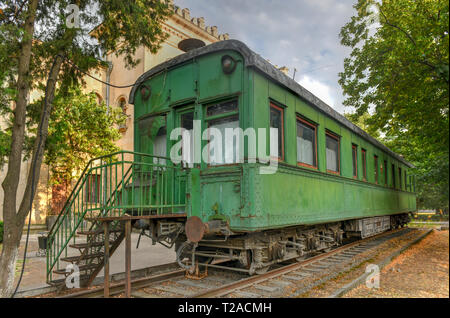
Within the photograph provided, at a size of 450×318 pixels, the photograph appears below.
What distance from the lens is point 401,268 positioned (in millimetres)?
6930

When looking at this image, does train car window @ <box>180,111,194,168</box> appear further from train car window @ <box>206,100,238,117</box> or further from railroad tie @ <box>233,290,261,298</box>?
railroad tie @ <box>233,290,261,298</box>

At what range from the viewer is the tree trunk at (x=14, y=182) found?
5.59 m

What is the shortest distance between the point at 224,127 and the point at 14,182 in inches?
148

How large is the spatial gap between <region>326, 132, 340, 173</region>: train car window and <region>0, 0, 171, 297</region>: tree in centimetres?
486

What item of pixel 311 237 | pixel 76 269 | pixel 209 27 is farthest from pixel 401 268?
pixel 209 27

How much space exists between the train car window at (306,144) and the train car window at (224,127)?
173 cm

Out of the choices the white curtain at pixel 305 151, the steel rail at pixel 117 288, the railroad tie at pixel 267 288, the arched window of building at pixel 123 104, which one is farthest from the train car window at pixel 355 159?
the arched window of building at pixel 123 104

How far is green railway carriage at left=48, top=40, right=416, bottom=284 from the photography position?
5.21m

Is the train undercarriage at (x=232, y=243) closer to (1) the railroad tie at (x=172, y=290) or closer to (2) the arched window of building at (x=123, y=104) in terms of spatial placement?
(1) the railroad tie at (x=172, y=290)

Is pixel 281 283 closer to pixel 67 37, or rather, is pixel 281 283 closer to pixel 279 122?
pixel 279 122

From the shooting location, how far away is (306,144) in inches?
276

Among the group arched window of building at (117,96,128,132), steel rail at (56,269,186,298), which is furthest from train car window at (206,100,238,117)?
arched window of building at (117,96,128,132)
